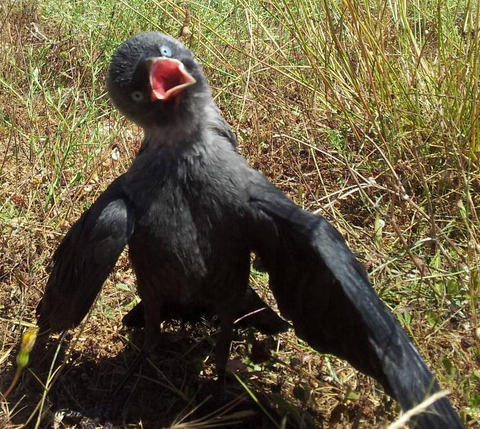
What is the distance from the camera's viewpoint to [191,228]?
2.45 metres

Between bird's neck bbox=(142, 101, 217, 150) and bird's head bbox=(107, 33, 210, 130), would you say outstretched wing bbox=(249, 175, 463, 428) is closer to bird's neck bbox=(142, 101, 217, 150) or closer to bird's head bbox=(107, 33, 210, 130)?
bird's neck bbox=(142, 101, 217, 150)

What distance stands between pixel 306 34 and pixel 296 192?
782 millimetres

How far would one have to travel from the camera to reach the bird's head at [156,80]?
2473 mm

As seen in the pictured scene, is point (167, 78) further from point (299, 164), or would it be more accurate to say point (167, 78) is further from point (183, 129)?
point (299, 164)

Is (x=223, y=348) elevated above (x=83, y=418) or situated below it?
above

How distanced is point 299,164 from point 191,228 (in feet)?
4.31

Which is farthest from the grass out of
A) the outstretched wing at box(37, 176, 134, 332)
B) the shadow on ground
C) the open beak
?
the open beak

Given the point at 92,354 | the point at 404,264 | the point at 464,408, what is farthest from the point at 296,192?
the point at 464,408

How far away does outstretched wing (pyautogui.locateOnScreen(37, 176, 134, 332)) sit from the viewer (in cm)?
240

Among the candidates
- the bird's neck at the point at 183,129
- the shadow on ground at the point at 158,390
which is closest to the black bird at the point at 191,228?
the bird's neck at the point at 183,129

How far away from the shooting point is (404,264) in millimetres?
3135

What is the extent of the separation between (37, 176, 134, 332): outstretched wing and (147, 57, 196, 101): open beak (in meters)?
0.33

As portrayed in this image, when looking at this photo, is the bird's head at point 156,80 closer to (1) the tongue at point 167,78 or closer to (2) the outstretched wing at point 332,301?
(1) the tongue at point 167,78

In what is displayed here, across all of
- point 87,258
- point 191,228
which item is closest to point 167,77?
point 191,228
